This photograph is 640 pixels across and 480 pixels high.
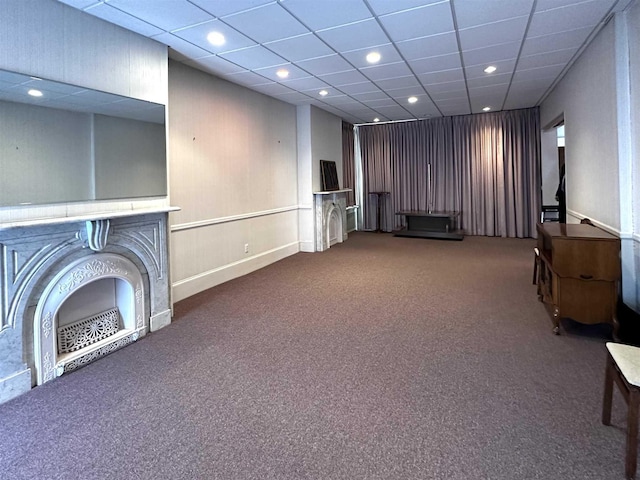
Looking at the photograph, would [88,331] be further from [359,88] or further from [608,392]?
[359,88]

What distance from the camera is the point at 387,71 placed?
489cm

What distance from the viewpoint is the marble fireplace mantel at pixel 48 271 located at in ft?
7.78

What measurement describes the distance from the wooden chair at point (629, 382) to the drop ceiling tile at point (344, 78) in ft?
14.0

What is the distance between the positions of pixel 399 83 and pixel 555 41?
6.76 ft

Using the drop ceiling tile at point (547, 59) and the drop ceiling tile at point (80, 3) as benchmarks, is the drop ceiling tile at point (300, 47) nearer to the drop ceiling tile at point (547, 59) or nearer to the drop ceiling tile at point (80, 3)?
the drop ceiling tile at point (80, 3)

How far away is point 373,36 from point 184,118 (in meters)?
2.32

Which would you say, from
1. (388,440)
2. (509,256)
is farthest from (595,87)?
(388,440)

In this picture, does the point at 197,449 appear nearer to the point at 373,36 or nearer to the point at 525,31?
the point at 373,36

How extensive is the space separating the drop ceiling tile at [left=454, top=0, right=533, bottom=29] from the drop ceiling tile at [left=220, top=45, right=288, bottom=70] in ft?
6.45

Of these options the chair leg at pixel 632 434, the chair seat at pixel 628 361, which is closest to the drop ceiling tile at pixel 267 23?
the chair seat at pixel 628 361

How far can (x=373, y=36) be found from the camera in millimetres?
3697

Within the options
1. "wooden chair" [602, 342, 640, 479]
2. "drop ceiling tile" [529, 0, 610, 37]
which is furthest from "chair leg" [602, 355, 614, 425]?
"drop ceiling tile" [529, 0, 610, 37]

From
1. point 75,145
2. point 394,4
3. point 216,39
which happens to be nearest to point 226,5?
point 216,39

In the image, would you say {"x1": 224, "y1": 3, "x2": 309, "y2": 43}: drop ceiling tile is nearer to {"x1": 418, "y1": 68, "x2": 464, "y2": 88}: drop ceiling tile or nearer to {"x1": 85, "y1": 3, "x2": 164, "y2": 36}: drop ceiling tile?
{"x1": 85, "y1": 3, "x2": 164, "y2": 36}: drop ceiling tile
